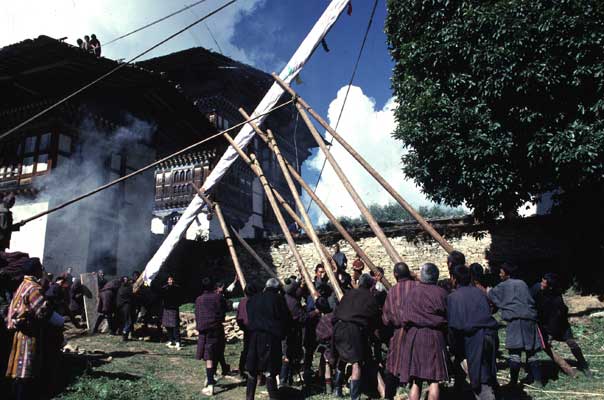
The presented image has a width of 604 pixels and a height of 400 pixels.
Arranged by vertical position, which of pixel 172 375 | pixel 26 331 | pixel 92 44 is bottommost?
pixel 172 375

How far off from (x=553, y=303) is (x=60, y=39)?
15.5m

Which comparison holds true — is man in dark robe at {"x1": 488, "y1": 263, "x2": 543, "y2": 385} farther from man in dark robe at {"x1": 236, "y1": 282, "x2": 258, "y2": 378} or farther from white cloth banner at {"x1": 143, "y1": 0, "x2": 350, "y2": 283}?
white cloth banner at {"x1": 143, "y1": 0, "x2": 350, "y2": 283}

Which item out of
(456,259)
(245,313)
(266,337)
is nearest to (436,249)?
(456,259)

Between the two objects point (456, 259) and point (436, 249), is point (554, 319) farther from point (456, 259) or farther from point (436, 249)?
point (436, 249)

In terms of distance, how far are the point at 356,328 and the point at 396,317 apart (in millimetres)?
761

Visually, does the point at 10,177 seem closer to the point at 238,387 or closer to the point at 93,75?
the point at 93,75

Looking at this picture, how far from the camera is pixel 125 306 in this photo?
1210cm

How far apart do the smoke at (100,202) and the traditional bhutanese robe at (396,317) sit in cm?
1358

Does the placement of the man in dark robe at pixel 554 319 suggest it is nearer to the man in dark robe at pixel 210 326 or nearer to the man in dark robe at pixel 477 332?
the man in dark robe at pixel 477 332

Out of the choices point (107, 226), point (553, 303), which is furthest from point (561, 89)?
point (107, 226)

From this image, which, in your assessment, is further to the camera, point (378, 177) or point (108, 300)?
point (108, 300)

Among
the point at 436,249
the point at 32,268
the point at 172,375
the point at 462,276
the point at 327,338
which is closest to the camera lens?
the point at 462,276

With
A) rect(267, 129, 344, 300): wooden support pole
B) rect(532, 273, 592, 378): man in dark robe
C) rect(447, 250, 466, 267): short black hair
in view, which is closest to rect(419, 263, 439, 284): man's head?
rect(447, 250, 466, 267): short black hair

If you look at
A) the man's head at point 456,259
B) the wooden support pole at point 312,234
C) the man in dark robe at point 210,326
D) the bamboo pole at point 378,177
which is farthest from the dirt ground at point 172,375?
the bamboo pole at point 378,177
